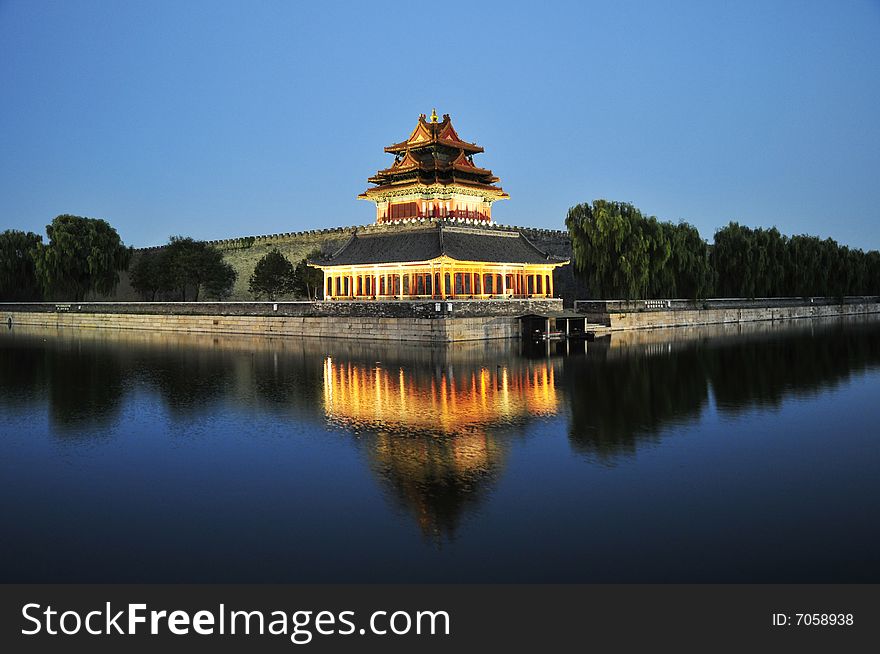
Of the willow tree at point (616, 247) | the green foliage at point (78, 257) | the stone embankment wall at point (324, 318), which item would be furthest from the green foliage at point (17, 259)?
the willow tree at point (616, 247)

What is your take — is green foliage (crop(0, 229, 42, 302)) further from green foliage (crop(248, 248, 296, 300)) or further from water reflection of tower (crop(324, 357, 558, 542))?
water reflection of tower (crop(324, 357, 558, 542))

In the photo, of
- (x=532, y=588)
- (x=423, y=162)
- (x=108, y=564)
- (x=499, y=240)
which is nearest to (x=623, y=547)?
(x=532, y=588)

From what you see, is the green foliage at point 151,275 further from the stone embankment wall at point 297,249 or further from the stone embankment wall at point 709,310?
the stone embankment wall at point 709,310

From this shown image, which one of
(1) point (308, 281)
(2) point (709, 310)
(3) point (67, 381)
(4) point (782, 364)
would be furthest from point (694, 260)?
(3) point (67, 381)

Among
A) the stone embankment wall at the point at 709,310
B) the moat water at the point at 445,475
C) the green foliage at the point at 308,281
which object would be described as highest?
the green foliage at the point at 308,281

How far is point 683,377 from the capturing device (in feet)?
59.5

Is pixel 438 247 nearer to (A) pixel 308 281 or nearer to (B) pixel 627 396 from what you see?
(A) pixel 308 281

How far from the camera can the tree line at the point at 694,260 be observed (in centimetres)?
3450

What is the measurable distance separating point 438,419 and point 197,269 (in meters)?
35.7

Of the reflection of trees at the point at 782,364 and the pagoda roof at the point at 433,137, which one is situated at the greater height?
the pagoda roof at the point at 433,137

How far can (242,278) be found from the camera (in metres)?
47.5

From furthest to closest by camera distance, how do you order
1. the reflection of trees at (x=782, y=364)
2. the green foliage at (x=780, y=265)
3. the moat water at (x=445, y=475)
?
1. the green foliage at (x=780, y=265)
2. the reflection of trees at (x=782, y=364)
3. the moat water at (x=445, y=475)

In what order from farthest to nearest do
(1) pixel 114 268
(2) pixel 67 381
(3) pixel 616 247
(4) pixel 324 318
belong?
1. (1) pixel 114 268
2. (3) pixel 616 247
3. (4) pixel 324 318
4. (2) pixel 67 381

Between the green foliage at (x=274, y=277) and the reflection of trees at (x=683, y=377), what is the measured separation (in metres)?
20.8
